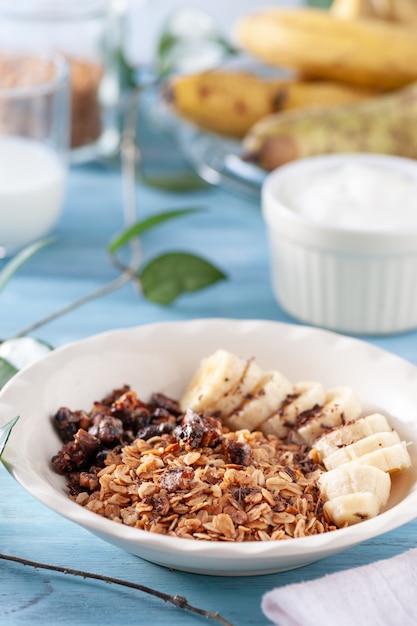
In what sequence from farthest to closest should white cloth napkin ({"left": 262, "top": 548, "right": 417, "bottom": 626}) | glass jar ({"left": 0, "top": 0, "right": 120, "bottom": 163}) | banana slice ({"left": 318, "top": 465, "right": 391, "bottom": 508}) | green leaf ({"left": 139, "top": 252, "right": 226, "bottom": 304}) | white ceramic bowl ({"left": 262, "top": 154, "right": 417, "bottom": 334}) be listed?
1. glass jar ({"left": 0, "top": 0, "right": 120, "bottom": 163})
2. green leaf ({"left": 139, "top": 252, "right": 226, "bottom": 304})
3. white ceramic bowl ({"left": 262, "top": 154, "right": 417, "bottom": 334})
4. banana slice ({"left": 318, "top": 465, "right": 391, "bottom": 508})
5. white cloth napkin ({"left": 262, "top": 548, "right": 417, "bottom": 626})

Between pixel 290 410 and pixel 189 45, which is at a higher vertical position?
pixel 189 45

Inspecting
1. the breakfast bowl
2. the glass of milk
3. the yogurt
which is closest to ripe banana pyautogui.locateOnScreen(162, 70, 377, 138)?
the glass of milk

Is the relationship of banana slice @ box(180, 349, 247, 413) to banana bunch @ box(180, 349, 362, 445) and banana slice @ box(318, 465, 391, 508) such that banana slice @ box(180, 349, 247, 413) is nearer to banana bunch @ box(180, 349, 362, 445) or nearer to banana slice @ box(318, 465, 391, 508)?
banana bunch @ box(180, 349, 362, 445)

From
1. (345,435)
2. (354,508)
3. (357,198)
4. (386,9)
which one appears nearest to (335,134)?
(357,198)

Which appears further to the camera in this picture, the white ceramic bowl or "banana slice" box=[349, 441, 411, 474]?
the white ceramic bowl

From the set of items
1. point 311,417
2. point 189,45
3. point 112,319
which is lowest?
point 112,319

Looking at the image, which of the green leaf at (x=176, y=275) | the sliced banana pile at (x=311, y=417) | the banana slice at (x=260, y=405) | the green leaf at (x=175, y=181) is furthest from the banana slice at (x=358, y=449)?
the green leaf at (x=175, y=181)

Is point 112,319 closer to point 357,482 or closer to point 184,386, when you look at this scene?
point 184,386

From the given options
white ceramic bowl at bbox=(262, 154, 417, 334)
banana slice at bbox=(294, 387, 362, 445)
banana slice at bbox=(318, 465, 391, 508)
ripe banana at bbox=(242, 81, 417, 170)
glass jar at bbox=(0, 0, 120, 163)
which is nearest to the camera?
banana slice at bbox=(318, 465, 391, 508)
